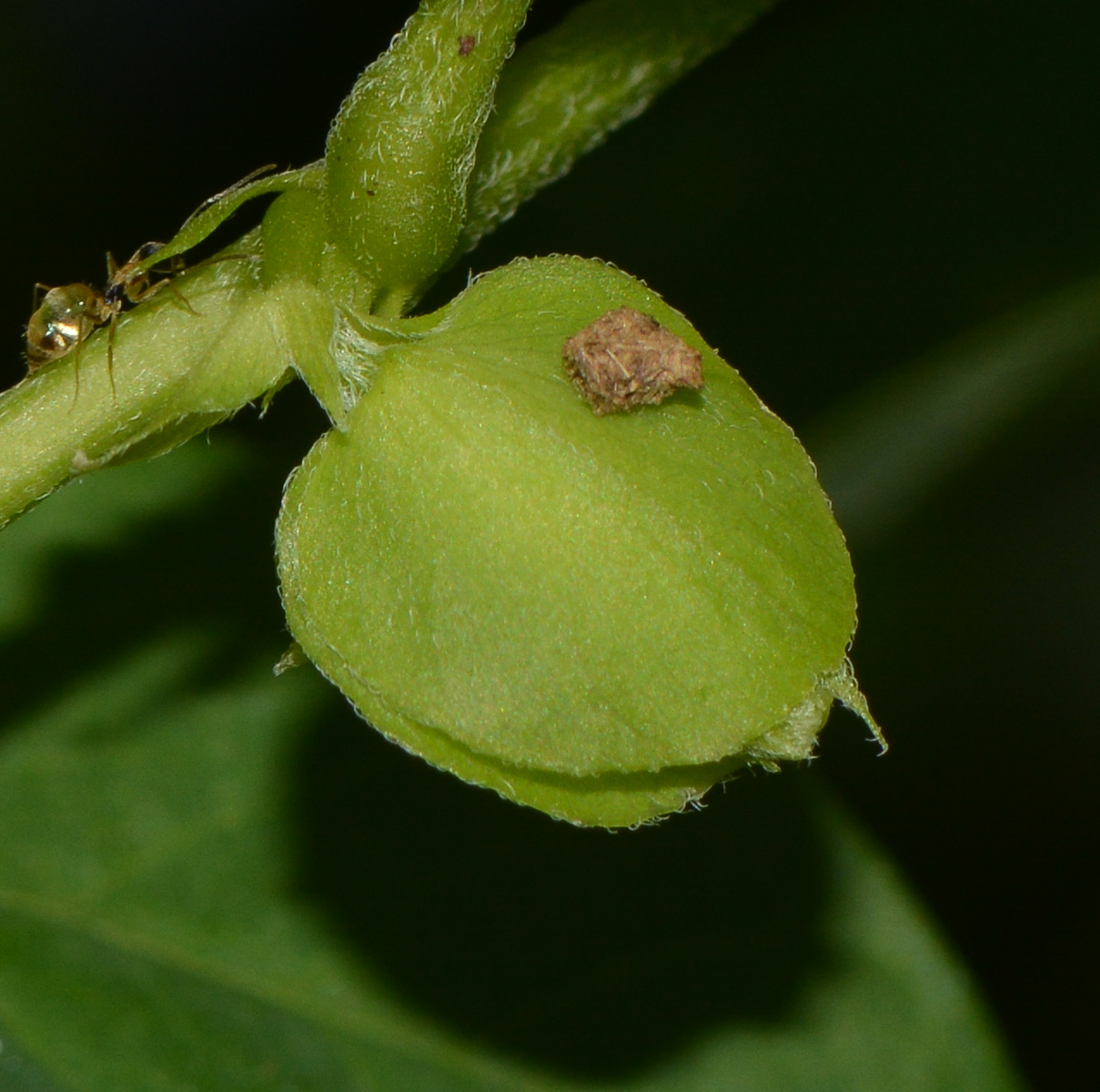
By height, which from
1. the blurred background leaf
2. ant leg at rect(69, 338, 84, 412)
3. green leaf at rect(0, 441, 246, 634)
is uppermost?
ant leg at rect(69, 338, 84, 412)

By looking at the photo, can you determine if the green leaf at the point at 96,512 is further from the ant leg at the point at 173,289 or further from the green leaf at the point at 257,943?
the ant leg at the point at 173,289

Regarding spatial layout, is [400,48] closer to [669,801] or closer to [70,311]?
[70,311]

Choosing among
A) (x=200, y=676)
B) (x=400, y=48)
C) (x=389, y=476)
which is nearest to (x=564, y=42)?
(x=400, y=48)

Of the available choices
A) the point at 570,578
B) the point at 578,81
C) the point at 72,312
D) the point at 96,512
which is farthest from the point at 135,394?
the point at 96,512

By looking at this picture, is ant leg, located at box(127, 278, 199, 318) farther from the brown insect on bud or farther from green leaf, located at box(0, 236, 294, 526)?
the brown insect on bud

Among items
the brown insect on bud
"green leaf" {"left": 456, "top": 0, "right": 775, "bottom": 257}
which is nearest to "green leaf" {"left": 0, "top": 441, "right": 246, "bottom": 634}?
"green leaf" {"left": 456, "top": 0, "right": 775, "bottom": 257}

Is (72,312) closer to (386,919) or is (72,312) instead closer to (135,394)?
(135,394)

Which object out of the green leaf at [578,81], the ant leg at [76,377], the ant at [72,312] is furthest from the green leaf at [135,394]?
the green leaf at [578,81]
